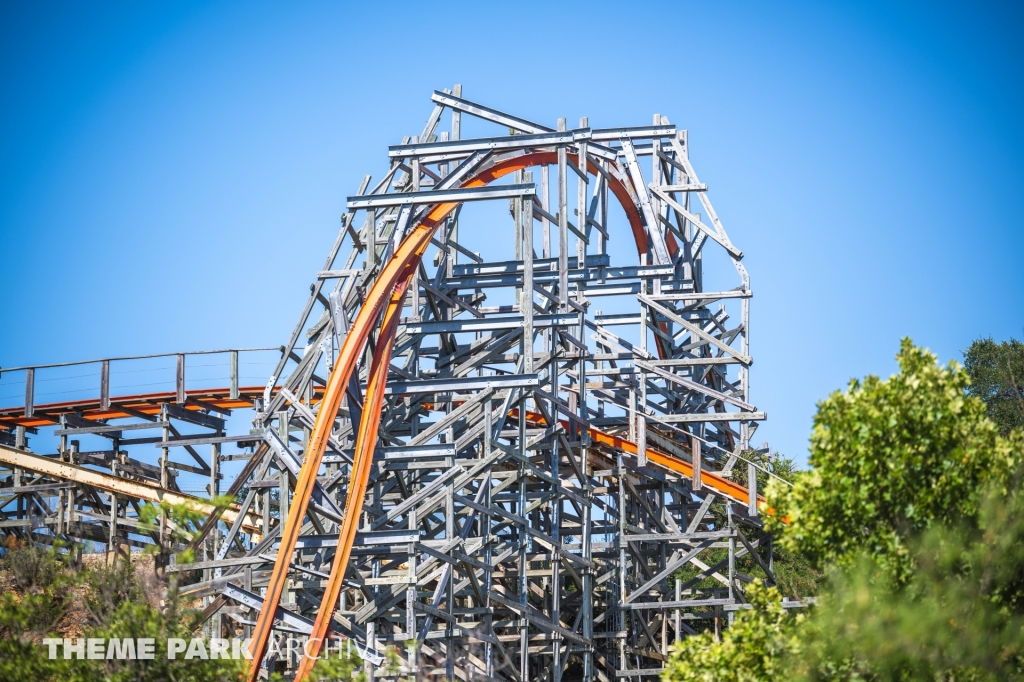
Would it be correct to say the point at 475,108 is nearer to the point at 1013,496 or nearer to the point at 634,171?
the point at 634,171

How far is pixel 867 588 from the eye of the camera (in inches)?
581

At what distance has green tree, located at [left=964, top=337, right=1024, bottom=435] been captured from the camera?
4509cm

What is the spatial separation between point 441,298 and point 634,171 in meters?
5.60

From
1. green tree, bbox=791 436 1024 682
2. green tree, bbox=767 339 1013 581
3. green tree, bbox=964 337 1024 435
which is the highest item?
green tree, bbox=964 337 1024 435

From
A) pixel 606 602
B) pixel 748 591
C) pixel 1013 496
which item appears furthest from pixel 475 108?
pixel 1013 496

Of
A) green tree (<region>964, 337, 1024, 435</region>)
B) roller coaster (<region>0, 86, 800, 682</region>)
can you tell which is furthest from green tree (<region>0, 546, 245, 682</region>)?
green tree (<region>964, 337, 1024, 435</region>)

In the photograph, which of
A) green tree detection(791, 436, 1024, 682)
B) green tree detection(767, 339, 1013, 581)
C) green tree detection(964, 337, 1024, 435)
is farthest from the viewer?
green tree detection(964, 337, 1024, 435)

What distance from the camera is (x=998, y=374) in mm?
47719

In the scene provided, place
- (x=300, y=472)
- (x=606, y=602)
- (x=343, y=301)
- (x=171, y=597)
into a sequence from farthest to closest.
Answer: (x=606, y=602) → (x=343, y=301) → (x=300, y=472) → (x=171, y=597)

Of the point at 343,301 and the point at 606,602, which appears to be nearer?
the point at 343,301

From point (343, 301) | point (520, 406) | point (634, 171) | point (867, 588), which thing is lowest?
point (867, 588)

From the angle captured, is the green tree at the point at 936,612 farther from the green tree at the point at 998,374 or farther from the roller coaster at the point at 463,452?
the green tree at the point at 998,374

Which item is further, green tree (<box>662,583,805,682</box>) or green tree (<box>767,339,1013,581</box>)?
green tree (<box>662,583,805,682</box>)

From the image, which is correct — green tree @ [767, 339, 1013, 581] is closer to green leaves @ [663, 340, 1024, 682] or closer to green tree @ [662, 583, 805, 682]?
green leaves @ [663, 340, 1024, 682]
